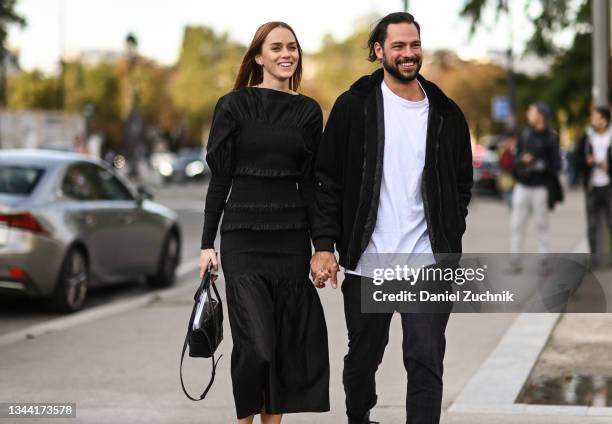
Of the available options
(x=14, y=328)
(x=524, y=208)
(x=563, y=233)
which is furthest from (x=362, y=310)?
(x=563, y=233)

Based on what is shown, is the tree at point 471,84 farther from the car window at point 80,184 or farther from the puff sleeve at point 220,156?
the puff sleeve at point 220,156

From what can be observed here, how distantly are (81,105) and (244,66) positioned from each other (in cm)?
10756

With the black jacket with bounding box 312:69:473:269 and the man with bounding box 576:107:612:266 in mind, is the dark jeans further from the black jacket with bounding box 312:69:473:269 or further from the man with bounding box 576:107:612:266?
the black jacket with bounding box 312:69:473:269

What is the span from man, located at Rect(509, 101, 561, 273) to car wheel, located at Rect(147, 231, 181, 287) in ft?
11.8

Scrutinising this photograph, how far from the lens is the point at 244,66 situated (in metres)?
5.48

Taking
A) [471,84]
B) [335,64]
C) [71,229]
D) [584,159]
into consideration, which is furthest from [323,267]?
[335,64]

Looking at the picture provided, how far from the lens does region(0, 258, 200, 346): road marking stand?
974 centimetres

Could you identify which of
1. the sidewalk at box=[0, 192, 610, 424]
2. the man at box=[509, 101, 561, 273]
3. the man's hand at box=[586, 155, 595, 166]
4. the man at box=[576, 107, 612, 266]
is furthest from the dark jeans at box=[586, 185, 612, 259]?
the sidewalk at box=[0, 192, 610, 424]

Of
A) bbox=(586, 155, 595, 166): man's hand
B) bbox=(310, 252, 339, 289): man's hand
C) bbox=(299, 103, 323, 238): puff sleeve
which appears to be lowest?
bbox=(310, 252, 339, 289): man's hand

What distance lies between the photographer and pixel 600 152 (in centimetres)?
1306

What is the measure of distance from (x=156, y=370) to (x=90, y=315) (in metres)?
3.14

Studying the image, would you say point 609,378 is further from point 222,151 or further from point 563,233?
point 563,233

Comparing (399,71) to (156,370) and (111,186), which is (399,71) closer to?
(156,370)

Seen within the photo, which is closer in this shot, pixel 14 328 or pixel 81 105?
pixel 14 328
